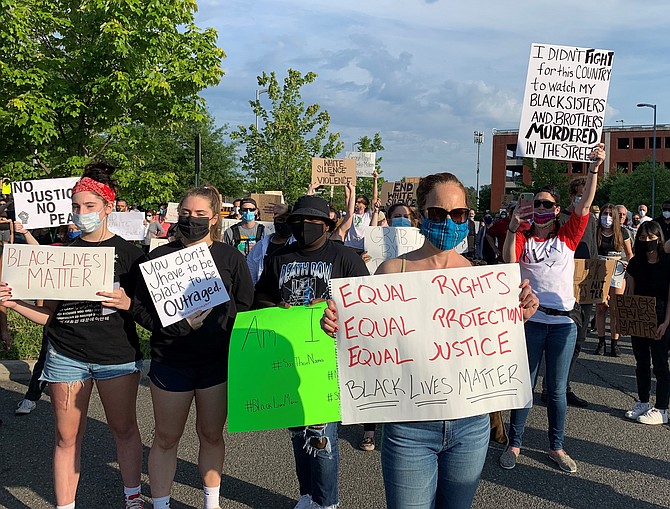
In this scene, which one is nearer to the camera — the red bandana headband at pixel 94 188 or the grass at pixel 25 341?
the red bandana headband at pixel 94 188

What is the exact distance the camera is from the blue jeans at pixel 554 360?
454 centimetres

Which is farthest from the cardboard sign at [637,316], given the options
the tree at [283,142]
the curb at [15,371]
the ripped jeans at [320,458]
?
the tree at [283,142]

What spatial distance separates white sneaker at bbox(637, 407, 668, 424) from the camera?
5621mm

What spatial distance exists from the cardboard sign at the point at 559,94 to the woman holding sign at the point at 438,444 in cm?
282

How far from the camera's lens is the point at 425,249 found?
273 centimetres

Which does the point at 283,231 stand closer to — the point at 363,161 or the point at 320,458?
the point at 320,458

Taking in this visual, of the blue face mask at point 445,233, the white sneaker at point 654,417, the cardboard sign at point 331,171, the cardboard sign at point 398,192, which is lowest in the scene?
the white sneaker at point 654,417

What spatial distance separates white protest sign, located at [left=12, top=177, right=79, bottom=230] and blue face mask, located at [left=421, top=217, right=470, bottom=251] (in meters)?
4.17

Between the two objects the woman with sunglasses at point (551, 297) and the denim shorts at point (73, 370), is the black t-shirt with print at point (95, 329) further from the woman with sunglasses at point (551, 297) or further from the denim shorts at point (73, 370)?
the woman with sunglasses at point (551, 297)

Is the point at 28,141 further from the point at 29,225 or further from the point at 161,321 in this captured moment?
the point at 161,321

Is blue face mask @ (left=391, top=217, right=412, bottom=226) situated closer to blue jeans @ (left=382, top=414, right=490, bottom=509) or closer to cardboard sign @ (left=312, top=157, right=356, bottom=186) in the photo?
cardboard sign @ (left=312, top=157, right=356, bottom=186)

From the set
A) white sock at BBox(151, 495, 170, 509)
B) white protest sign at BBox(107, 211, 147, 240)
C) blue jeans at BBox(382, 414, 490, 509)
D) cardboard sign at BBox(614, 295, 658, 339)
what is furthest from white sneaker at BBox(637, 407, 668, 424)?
white protest sign at BBox(107, 211, 147, 240)

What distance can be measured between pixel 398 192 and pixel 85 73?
268 inches

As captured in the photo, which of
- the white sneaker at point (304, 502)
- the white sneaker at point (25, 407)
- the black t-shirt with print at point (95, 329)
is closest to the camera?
the black t-shirt with print at point (95, 329)
